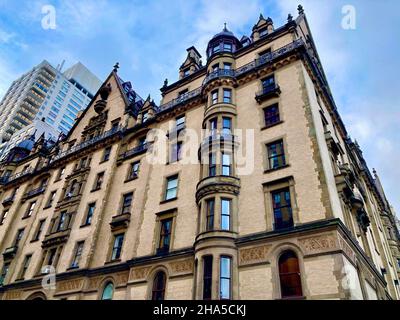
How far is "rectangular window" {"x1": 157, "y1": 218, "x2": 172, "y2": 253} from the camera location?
22611 mm

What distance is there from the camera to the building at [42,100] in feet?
359

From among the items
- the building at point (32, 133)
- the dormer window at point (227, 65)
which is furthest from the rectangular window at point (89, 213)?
the building at point (32, 133)

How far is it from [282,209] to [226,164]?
18.2ft

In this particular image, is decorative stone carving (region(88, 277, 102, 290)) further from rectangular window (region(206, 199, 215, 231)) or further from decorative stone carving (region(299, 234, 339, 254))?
decorative stone carving (region(299, 234, 339, 254))

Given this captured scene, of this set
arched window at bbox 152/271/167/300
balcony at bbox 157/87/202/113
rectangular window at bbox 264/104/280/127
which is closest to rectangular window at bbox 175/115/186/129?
balcony at bbox 157/87/202/113

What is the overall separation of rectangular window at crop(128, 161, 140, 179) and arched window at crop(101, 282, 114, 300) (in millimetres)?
9928

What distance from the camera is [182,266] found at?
67.0 ft

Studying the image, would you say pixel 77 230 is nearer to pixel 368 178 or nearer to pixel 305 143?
pixel 305 143

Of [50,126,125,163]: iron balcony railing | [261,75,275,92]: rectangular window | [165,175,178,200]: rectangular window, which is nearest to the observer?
[165,175,178,200]: rectangular window

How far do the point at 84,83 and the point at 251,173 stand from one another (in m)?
138

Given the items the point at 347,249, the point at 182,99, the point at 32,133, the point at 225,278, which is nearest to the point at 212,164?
the point at 225,278

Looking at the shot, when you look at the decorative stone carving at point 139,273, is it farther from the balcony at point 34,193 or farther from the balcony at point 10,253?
the balcony at point 34,193

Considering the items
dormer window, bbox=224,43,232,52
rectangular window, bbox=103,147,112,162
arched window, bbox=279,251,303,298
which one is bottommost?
arched window, bbox=279,251,303,298

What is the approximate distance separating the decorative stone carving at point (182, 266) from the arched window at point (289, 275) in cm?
586
